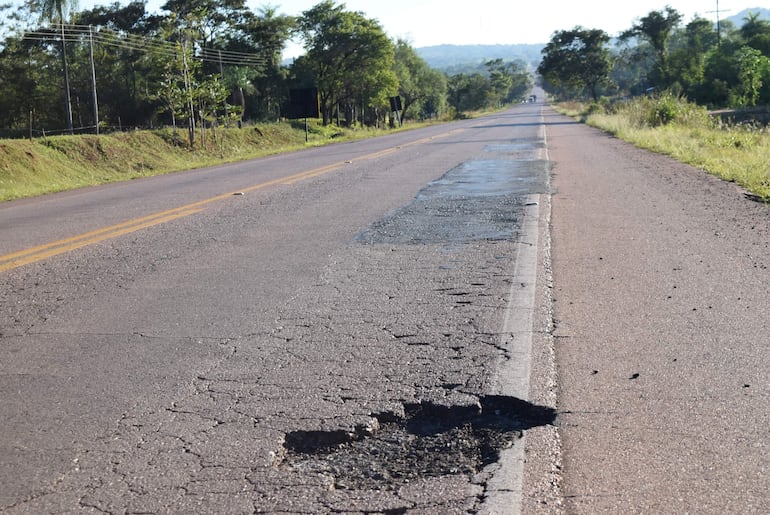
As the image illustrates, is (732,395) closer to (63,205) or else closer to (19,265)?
(19,265)

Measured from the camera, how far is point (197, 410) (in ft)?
12.9

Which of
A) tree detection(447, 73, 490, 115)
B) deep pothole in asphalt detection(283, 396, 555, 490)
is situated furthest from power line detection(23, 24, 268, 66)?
tree detection(447, 73, 490, 115)

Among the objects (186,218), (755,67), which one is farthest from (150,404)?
(755,67)

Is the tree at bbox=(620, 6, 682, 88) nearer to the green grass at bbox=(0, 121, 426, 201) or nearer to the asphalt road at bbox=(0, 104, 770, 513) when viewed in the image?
the green grass at bbox=(0, 121, 426, 201)

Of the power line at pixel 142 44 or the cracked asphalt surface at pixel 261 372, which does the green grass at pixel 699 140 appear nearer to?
the cracked asphalt surface at pixel 261 372

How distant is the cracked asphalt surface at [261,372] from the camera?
3193 millimetres

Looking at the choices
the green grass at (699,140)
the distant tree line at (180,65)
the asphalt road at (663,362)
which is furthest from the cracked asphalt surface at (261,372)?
the distant tree line at (180,65)

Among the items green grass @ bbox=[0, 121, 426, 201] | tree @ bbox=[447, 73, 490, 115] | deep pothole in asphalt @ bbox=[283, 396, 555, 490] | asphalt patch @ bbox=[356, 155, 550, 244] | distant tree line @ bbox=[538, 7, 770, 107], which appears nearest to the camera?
deep pothole in asphalt @ bbox=[283, 396, 555, 490]

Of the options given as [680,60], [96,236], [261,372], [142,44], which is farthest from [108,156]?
[680,60]

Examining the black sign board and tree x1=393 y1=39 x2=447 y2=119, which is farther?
tree x1=393 y1=39 x2=447 y2=119

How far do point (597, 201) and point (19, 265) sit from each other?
7864 millimetres

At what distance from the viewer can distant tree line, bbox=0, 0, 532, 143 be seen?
40.2 m

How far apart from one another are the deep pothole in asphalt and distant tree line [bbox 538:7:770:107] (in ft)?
148

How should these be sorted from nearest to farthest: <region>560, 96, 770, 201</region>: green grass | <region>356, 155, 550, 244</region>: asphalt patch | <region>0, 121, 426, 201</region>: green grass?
<region>356, 155, 550, 244</region>: asphalt patch → <region>560, 96, 770, 201</region>: green grass → <region>0, 121, 426, 201</region>: green grass
